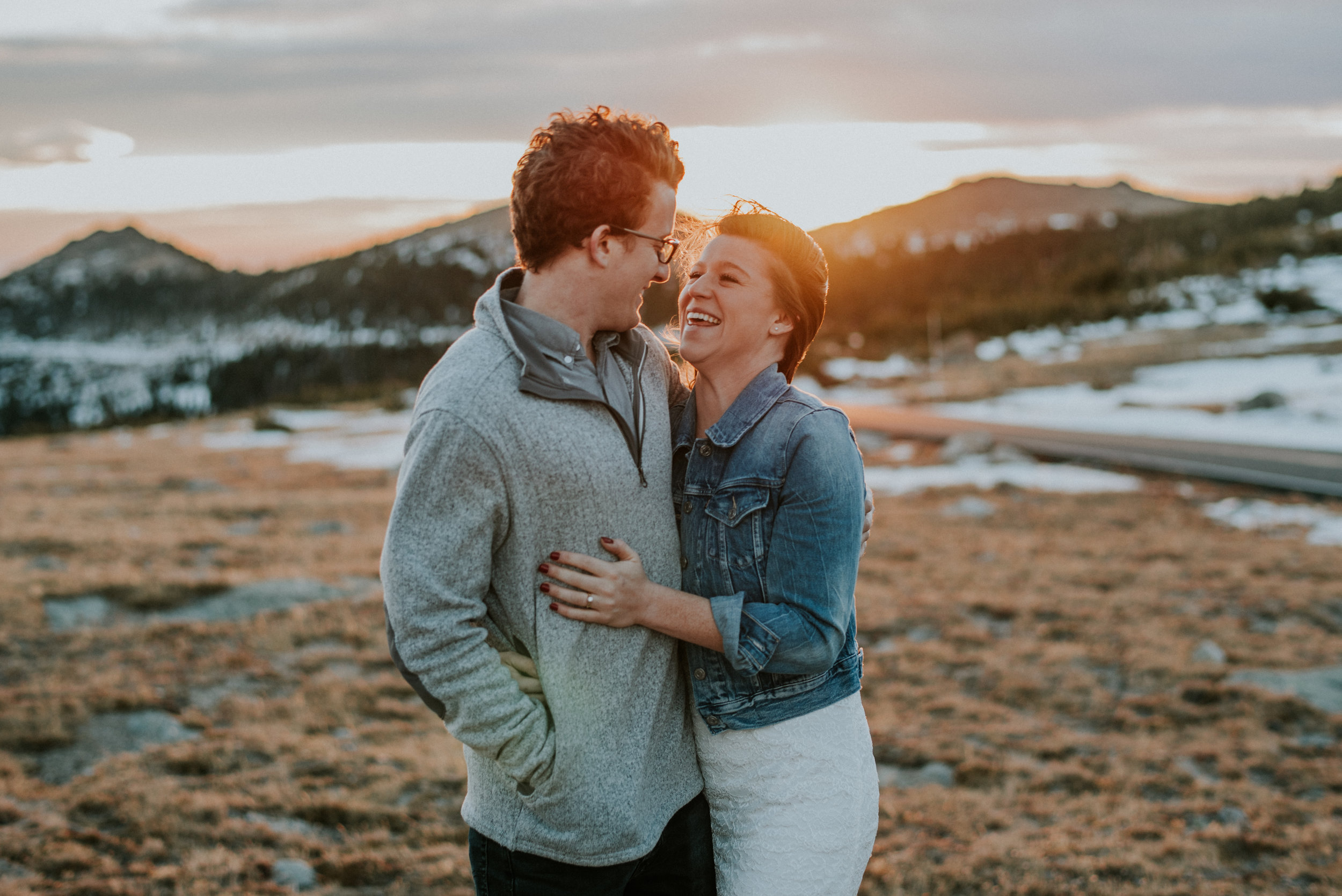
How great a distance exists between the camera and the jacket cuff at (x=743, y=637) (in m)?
2.03

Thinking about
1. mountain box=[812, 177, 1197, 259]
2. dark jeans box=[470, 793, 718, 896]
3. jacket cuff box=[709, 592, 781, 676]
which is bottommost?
dark jeans box=[470, 793, 718, 896]

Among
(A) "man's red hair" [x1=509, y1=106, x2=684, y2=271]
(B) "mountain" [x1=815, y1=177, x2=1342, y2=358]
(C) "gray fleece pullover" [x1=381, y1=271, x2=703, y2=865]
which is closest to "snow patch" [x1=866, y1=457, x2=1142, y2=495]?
(C) "gray fleece pullover" [x1=381, y1=271, x2=703, y2=865]

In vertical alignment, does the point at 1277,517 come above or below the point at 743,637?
below

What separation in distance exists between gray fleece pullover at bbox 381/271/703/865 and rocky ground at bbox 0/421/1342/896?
2557 mm

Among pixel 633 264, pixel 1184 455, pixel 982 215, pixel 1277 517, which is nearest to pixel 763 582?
pixel 633 264

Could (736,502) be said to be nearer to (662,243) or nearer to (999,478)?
(662,243)

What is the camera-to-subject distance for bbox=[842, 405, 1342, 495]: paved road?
42.5 feet

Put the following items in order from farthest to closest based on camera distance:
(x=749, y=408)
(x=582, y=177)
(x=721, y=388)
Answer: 1. (x=721, y=388)
2. (x=749, y=408)
3. (x=582, y=177)

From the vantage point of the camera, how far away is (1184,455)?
15219 millimetres

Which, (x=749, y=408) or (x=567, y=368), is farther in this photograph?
(x=749, y=408)

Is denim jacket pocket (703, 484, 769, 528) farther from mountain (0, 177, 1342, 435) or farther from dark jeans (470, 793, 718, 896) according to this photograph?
mountain (0, 177, 1342, 435)

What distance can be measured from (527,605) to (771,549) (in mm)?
558

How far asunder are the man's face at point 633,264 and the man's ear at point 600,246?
1 centimetres

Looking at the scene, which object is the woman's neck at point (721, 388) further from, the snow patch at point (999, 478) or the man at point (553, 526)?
the snow patch at point (999, 478)
